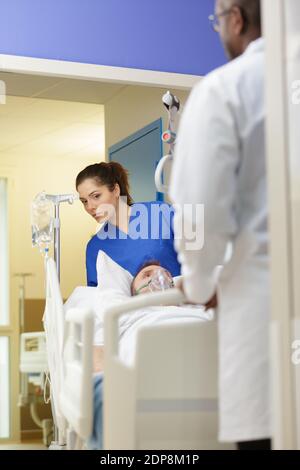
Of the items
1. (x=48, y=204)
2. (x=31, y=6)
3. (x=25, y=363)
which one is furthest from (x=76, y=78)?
(x=25, y=363)

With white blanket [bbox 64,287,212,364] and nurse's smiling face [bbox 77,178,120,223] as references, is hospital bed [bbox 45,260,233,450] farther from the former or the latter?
nurse's smiling face [bbox 77,178,120,223]

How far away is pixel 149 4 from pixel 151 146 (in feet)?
2.24

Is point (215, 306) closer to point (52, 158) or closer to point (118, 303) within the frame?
point (118, 303)

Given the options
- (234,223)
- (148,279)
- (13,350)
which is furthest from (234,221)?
(13,350)

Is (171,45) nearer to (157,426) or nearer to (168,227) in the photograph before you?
(168,227)

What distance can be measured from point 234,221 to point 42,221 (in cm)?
187

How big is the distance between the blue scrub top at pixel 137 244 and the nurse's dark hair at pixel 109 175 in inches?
3.7

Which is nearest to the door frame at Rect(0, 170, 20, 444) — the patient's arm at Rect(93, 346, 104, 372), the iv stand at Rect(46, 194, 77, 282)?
the iv stand at Rect(46, 194, 77, 282)

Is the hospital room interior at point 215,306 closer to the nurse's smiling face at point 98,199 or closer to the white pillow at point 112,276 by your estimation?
the white pillow at point 112,276

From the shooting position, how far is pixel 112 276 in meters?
2.99

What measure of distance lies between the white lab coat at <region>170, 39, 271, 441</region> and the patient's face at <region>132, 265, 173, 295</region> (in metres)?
1.30

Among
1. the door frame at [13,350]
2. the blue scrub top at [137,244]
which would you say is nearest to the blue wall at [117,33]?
the door frame at [13,350]

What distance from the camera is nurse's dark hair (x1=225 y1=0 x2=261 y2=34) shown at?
167cm

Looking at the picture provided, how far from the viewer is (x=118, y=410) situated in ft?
5.66
